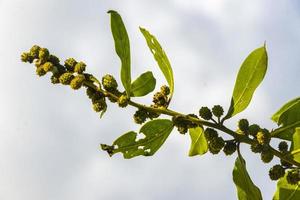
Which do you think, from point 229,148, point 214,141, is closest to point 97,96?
point 214,141

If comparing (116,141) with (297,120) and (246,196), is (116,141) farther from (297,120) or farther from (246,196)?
(297,120)

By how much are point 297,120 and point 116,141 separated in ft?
4.68

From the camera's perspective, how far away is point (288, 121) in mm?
5270

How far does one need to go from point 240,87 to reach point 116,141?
106cm

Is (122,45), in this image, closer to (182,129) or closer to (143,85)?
(143,85)

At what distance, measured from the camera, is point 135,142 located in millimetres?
5309

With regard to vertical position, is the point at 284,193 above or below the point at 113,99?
below

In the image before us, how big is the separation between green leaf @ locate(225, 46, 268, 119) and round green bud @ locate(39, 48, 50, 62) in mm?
1446

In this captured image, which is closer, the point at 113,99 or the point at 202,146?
the point at 113,99

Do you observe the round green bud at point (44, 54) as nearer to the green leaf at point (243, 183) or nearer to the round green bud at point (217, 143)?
the round green bud at point (217, 143)

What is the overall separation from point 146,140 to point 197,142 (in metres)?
0.41

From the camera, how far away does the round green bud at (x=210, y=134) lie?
5094mm

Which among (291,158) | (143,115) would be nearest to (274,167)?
(291,158)

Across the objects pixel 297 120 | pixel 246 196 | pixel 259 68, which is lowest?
pixel 246 196
